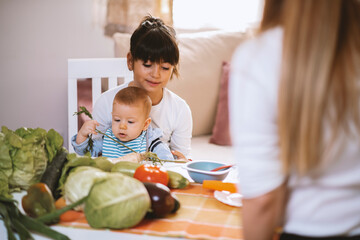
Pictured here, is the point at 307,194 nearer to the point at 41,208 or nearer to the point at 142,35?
the point at 41,208

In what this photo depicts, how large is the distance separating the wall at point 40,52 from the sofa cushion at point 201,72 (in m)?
0.62

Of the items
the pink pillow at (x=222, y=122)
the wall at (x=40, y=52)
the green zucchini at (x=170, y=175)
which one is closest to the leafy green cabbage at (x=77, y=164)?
the green zucchini at (x=170, y=175)

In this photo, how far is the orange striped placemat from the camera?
892 millimetres

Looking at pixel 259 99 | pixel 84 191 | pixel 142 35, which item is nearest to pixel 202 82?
pixel 142 35

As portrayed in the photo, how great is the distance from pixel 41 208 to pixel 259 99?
→ 1.87 feet

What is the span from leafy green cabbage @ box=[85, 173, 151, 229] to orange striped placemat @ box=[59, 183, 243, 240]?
0.12 ft

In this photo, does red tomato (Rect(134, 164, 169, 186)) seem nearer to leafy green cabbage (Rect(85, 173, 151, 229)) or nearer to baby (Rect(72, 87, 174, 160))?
leafy green cabbage (Rect(85, 173, 151, 229))

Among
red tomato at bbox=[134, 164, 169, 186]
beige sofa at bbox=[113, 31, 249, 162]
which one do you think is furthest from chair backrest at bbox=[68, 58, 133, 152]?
red tomato at bbox=[134, 164, 169, 186]

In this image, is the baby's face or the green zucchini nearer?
the green zucchini

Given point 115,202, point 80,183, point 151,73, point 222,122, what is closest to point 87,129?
point 151,73

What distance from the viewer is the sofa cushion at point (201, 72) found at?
9.29ft

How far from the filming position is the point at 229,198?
109 cm

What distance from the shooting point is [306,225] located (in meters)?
0.74

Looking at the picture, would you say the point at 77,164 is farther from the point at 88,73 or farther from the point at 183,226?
the point at 88,73
